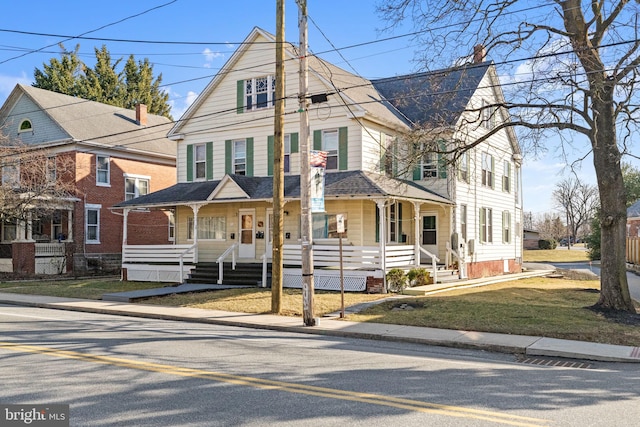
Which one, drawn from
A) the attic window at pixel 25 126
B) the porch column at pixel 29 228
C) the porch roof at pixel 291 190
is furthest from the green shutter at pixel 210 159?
the attic window at pixel 25 126

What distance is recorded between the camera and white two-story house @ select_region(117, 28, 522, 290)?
2155cm

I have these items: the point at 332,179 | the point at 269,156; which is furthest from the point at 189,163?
the point at 332,179

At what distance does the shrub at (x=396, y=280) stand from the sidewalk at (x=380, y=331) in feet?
19.4

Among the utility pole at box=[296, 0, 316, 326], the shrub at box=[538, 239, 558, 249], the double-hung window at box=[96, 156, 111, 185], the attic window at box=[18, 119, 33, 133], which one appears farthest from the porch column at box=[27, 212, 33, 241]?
the shrub at box=[538, 239, 558, 249]

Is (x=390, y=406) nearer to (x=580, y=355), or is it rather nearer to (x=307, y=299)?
(x=580, y=355)

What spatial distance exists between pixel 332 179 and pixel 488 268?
1067cm

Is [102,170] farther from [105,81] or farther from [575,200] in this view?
[575,200]

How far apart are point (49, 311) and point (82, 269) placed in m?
15.3

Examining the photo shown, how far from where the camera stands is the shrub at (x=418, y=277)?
21.1m

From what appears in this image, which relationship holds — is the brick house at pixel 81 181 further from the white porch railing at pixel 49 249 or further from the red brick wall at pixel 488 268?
the red brick wall at pixel 488 268

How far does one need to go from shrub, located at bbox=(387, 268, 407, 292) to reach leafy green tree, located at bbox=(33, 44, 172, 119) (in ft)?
126

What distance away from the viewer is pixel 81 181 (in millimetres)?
30922

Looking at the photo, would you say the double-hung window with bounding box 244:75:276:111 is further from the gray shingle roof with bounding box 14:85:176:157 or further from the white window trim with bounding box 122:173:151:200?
the white window trim with bounding box 122:173:151:200

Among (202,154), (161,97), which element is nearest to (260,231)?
(202,154)
